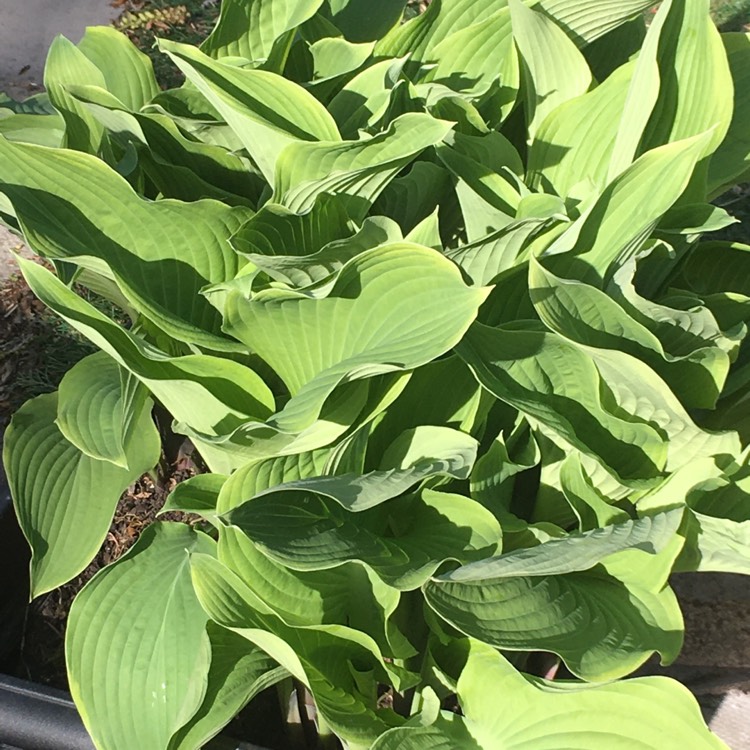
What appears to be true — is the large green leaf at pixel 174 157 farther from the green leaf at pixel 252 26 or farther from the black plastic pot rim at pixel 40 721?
the black plastic pot rim at pixel 40 721

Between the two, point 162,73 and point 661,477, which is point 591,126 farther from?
point 162,73

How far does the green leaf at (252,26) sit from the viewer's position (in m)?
1.02

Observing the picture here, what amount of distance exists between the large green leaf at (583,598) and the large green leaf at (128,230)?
1.20ft

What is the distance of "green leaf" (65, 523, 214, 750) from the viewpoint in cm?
83

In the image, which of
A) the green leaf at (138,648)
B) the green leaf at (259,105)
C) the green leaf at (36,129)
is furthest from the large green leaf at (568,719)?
the green leaf at (36,129)

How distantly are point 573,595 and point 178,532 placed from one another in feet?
1.54

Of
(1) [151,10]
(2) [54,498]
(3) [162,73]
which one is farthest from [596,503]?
(1) [151,10]

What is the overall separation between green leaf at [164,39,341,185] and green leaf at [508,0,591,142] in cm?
25

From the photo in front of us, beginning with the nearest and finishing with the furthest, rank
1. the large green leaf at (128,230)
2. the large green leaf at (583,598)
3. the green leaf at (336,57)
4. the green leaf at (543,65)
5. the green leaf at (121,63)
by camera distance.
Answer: the large green leaf at (583,598) → the large green leaf at (128,230) → the green leaf at (543,65) → the green leaf at (336,57) → the green leaf at (121,63)

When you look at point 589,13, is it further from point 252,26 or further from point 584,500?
point 584,500

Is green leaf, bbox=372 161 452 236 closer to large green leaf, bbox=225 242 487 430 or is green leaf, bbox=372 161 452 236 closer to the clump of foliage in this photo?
the clump of foliage

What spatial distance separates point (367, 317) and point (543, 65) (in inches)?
17.3

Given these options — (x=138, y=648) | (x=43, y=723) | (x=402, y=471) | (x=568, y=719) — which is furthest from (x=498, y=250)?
(x=43, y=723)

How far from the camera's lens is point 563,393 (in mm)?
801
